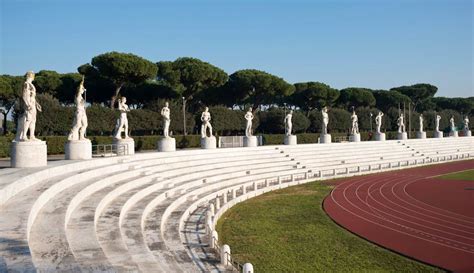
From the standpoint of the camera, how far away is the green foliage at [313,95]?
67188 millimetres

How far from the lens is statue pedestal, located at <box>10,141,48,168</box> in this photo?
14258mm

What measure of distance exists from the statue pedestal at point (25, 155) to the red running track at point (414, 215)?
10433 mm

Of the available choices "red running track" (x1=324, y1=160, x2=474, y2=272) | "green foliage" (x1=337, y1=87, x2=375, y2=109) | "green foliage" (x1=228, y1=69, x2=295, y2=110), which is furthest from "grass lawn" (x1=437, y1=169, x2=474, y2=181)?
"green foliage" (x1=337, y1=87, x2=375, y2=109)

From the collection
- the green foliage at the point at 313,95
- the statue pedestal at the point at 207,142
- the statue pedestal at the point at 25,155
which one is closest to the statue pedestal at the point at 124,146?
the statue pedestal at the point at 25,155

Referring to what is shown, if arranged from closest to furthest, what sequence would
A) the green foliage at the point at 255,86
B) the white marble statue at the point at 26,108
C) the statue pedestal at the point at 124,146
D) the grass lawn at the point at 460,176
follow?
the white marble statue at the point at 26,108 → the statue pedestal at the point at 124,146 → the grass lawn at the point at 460,176 → the green foliage at the point at 255,86

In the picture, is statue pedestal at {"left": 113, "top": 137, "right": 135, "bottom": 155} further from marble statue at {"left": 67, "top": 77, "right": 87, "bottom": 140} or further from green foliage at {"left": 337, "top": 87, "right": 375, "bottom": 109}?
green foliage at {"left": 337, "top": 87, "right": 375, "bottom": 109}

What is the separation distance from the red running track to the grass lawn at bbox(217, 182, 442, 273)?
24.8 inches

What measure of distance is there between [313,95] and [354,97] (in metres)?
10.8

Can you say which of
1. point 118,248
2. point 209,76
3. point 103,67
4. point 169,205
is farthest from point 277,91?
point 118,248

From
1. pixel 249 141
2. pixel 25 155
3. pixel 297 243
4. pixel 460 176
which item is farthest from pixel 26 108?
pixel 460 176

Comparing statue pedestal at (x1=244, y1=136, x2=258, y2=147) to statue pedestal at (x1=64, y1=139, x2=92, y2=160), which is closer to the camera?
statue pedestal at (x1=64, y1=139, x2=92, y2=160)

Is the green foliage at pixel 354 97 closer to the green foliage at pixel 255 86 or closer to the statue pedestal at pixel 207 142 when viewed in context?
the green foliage at pixel 255 86

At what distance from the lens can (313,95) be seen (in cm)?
6719

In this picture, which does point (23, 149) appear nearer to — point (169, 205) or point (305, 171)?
point (169, 205)
